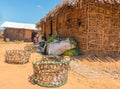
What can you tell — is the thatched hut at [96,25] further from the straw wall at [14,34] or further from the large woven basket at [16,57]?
the straw wall at [14,34]

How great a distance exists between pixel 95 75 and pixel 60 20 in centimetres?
590

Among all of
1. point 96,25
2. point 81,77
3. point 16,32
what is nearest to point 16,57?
point 81,77

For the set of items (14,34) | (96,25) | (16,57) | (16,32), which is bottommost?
(16,57)

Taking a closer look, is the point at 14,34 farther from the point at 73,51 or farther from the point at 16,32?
the point at 73,51

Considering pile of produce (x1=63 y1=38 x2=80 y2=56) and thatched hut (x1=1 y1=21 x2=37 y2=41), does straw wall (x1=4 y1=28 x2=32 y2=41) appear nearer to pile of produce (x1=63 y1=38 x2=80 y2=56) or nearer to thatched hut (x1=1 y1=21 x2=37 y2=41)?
thatched hut (x1=1 y1=21 x2=37 y2=41)

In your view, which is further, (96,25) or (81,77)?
(96,25)

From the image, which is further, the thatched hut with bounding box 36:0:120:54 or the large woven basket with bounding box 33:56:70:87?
the thatched hut with bounding box 36:0:120:54

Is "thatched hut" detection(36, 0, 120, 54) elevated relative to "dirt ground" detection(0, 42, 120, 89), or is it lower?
elevated

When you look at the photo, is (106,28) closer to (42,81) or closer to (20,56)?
(20,56)

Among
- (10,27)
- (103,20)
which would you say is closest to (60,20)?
(103,20)

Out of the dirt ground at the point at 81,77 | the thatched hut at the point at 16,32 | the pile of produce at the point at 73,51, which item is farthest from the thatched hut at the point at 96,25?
the thatched hut at the point at 16,32

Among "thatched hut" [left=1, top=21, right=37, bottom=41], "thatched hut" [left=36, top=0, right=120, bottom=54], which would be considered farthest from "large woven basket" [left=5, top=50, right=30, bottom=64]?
"thatched hut" [left=1, top=21, right=37, bottom=41]

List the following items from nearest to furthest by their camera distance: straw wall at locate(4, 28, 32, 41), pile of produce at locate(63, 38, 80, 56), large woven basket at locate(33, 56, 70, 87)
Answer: large woven basket at locate(33, 56, 70, 87) < pile of produce at locate(63, 38, 80, 56) < straw wall at locate(4, 28, 32, 41)

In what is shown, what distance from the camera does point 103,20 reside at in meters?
8.95
